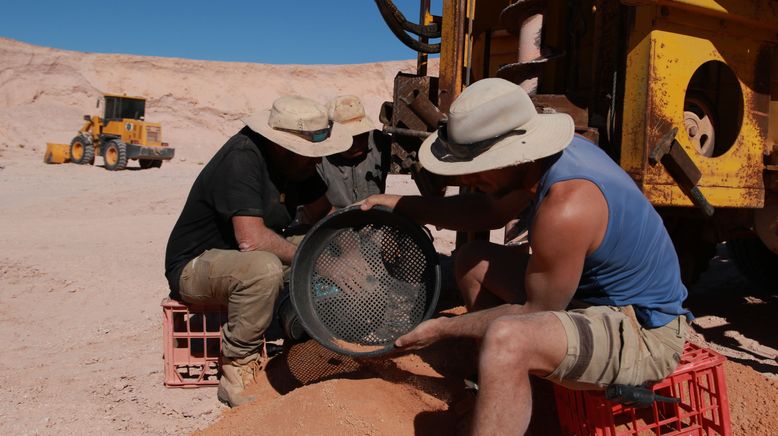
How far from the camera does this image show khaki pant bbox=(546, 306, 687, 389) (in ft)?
7.14

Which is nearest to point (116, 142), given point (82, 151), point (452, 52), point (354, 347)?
point (82, 151)

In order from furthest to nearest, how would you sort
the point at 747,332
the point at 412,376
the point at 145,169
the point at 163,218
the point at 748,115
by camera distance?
the point at 145,169
the point at 163,218
the point at 747,332
the point at 748,115
the point at 412,376

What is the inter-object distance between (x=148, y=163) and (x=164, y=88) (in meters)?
12.9

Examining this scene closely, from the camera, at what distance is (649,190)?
3.54 m

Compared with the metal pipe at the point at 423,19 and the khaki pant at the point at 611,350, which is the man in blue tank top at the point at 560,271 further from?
the metal pipe at the point at 423,19

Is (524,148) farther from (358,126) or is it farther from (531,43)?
(358,126)

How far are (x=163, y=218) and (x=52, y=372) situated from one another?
17.9 feet

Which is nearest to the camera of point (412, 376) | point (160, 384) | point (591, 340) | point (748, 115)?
point (591, 340)

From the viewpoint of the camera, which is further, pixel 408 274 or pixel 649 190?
pixel 649 190

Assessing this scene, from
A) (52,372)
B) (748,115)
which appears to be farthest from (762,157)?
(52,372)

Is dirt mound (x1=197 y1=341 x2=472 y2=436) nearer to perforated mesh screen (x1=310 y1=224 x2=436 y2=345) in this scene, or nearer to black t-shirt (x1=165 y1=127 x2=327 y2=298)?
perforated mesh screen (x1=310 y1=224 x2=436 y2=345)

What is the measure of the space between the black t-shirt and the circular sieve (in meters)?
0.38

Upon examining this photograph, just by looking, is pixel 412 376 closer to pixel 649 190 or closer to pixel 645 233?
pixel 645 233

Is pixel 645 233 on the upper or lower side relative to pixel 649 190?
lower
